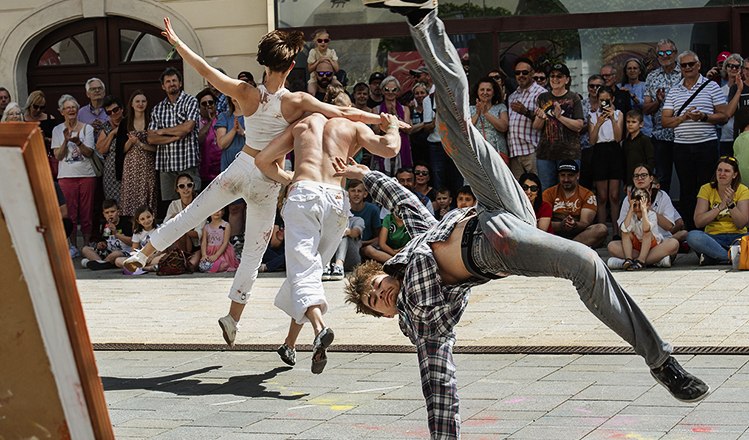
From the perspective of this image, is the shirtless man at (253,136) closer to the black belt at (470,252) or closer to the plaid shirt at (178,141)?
the black belt at (470,252)

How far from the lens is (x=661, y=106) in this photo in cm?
1242

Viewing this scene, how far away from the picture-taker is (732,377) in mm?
6438

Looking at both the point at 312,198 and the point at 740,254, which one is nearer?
the point at 312,198

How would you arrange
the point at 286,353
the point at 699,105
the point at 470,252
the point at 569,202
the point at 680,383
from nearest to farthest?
the point at 680,383, the point at 470,252, the point at 286,353, the point at 699,105, the point at 569,202

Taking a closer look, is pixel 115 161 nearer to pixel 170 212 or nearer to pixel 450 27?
pixel 170 212

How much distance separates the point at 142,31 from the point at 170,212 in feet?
12.1

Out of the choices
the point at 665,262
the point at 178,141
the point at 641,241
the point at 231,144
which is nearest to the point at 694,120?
the point at 641,241

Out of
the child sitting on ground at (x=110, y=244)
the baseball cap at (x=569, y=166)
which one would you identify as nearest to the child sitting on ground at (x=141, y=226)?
the child sitting on ground at (x=110, y=244)

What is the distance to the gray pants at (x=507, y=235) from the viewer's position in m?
4.19

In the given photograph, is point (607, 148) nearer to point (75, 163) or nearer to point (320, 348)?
point (75, 163)

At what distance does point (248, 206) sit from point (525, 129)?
17.5 ft

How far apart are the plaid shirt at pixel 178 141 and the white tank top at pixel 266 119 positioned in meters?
5.83

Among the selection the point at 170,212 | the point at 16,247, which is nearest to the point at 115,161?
the point at 170,212

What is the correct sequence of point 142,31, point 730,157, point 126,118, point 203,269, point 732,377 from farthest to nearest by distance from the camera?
point 142,31
point 126,118
point 203,269
point 730,157
point 732,377
